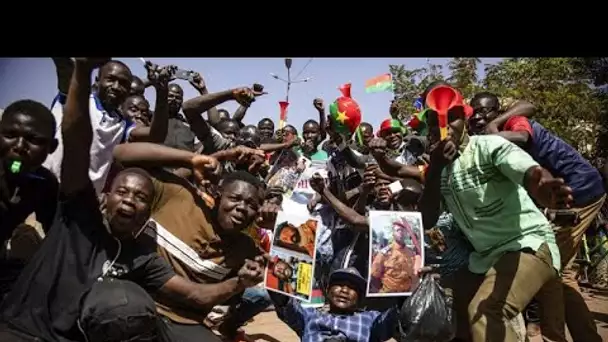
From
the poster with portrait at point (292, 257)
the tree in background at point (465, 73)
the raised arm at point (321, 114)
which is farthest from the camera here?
the tree in background at point (465, 73)

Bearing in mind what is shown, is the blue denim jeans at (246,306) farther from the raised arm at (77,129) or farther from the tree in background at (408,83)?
the tree in background at (408,83)

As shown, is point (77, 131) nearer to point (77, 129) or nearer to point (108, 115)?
point (77, 129)

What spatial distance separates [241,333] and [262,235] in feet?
2.84

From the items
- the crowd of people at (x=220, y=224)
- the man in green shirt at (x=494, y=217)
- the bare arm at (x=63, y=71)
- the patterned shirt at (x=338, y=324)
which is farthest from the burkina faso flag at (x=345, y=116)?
the bare arm at (x=63, y=71)

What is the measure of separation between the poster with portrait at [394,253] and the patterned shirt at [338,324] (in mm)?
155

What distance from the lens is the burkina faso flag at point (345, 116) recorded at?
5195mm

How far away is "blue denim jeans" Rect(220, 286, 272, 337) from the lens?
3932 mm

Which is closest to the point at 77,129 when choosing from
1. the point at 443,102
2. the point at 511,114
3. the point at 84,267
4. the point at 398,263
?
the point at 84,267

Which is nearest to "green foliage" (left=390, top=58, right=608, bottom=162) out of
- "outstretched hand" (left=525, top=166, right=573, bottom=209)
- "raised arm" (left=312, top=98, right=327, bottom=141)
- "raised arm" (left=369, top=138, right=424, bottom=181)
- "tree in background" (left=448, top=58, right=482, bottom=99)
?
"tree in background" (left=448, top=58, right=482, bottom=99)

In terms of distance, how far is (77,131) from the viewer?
247cm

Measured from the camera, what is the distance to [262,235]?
4.77 m
